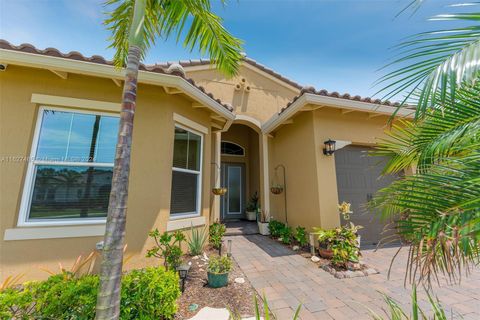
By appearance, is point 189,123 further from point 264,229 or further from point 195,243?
point 264,229

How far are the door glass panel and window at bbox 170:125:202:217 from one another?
16.1ft

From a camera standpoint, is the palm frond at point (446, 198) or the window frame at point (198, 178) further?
the window frame at point (198, 178)

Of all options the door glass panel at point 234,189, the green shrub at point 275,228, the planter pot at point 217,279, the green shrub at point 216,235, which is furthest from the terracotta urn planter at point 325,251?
the door glass panel at point 234,189

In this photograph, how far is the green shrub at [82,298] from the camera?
2119 millimetres

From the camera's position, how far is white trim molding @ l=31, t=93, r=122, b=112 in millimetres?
4172

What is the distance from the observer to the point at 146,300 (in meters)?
2.45

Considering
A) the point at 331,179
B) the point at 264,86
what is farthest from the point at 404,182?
the point at 264,86

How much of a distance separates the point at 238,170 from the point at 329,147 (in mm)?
5797

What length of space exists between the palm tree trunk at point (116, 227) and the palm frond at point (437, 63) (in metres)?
2.51

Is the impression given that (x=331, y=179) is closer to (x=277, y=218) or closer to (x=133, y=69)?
(x=277, y=218)

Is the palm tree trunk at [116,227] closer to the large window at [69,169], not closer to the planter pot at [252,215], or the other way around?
the large window at [69,169]

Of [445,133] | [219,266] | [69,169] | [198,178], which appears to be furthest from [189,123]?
[445,133]

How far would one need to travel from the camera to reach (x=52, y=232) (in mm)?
3896

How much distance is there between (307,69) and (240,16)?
11.7ft
